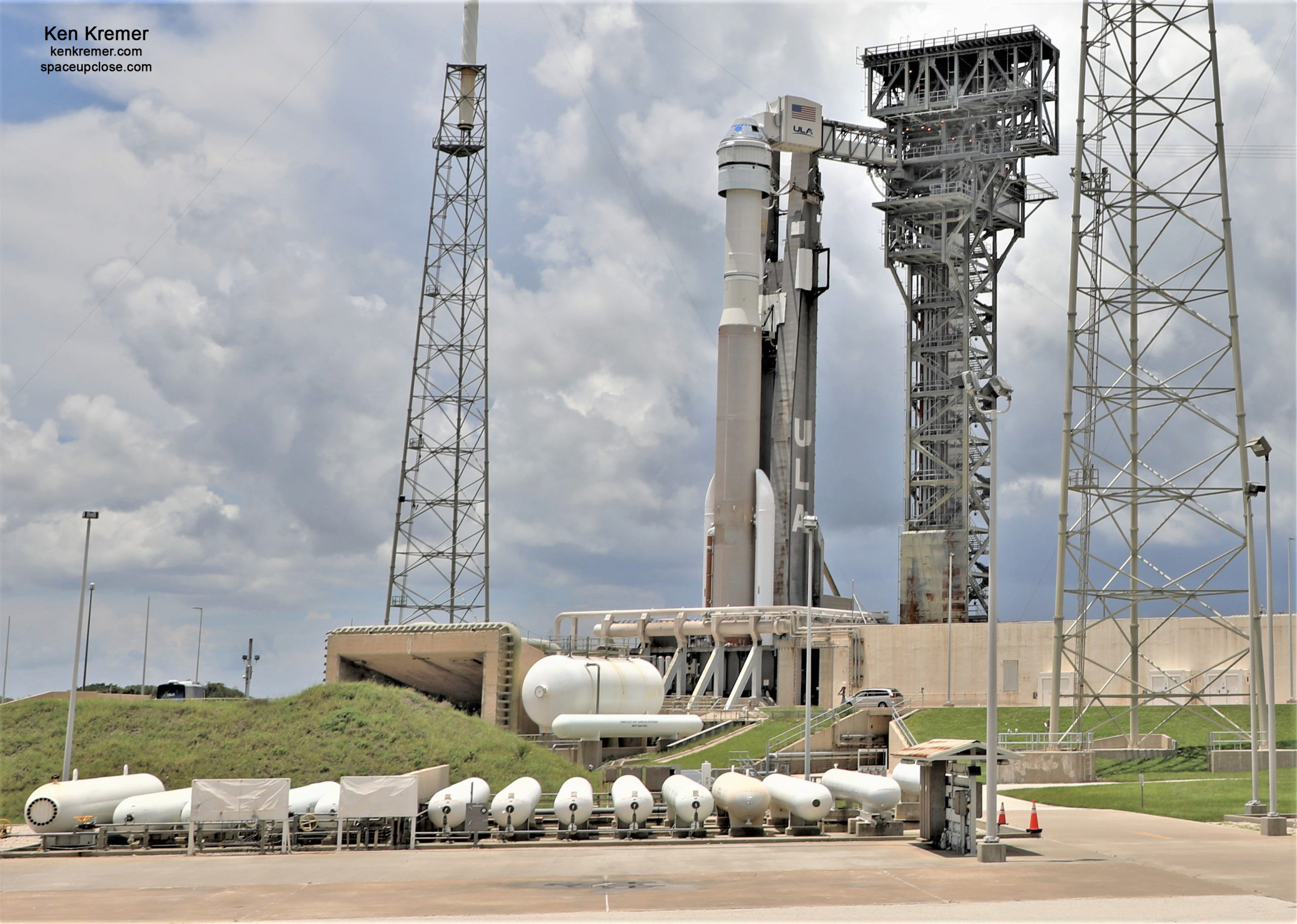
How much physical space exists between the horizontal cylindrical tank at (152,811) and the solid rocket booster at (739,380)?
53.9 metres

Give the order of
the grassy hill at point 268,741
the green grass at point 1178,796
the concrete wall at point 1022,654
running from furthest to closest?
the concrete wall at point 1022,654
the grassy hill at point 268,741
the green grass at point 1178,796

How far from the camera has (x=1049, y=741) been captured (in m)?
50.8

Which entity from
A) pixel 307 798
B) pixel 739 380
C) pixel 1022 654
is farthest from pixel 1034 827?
pixel 739 380

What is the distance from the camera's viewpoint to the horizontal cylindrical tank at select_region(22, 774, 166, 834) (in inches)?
1320

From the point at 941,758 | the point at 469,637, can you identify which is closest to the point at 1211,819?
the point at 941,758

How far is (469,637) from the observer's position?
60.4 meters

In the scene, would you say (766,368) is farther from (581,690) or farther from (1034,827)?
(1034,827)

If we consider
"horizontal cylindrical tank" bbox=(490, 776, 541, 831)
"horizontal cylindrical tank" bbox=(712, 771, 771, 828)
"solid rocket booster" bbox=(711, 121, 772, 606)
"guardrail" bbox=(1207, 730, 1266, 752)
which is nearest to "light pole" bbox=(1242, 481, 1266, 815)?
"guardrail" bbox=(1207, 730, 1266, 752)

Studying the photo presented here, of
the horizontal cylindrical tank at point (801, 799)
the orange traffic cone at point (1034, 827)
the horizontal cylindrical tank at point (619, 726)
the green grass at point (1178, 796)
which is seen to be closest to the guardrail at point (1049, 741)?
the green grass at point (1178, 796)

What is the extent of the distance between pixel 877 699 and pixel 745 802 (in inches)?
1223

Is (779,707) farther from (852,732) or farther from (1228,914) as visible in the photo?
(1228,914)

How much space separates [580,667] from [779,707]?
17975 mm

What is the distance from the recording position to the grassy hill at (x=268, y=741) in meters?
44.8

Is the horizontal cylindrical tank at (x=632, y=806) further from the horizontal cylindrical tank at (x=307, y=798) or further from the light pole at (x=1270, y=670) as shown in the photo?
the light pole at (x=1270, y=670)
